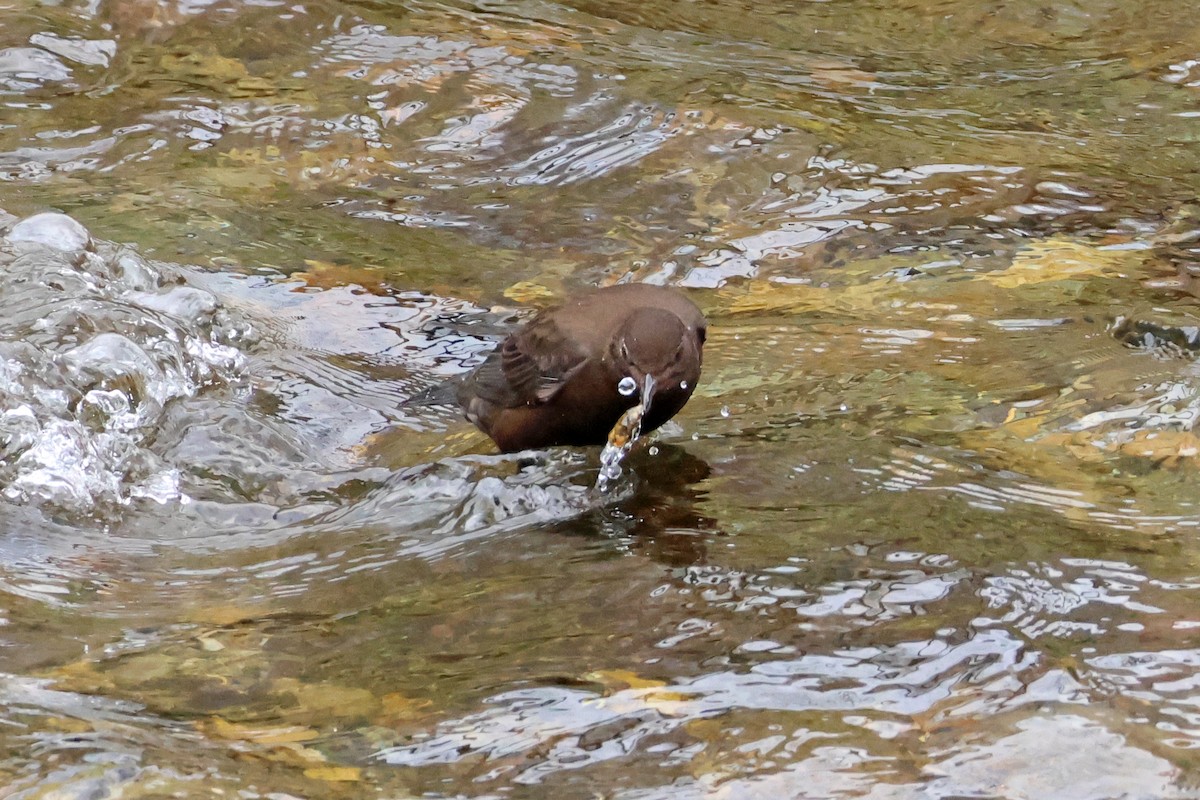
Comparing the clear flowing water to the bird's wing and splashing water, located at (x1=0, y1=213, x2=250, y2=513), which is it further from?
the bird's wing

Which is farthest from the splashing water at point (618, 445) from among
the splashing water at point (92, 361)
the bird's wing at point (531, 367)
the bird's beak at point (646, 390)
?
the splashing water at point (92, 361)

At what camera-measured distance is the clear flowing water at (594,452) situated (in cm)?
265

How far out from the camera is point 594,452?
4.54 meters

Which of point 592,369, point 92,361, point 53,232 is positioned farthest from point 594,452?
point 53,232

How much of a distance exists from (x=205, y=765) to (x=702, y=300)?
3.65 metres

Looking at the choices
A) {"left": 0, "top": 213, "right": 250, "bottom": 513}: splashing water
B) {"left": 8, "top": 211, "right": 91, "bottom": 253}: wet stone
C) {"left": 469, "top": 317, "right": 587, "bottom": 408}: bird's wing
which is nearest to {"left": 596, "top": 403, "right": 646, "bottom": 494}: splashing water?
{"left": 469, "top": 317, "right": 587, "bottom": 408}: bird's wing

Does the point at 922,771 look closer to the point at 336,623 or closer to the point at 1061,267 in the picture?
the point at 336,623

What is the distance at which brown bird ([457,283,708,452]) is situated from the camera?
4168mm

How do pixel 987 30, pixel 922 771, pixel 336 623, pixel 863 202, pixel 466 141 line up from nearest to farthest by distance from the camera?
pixel 922 771
pixel 336 623
pixel 863 202
pixel 466 141
pixel 987 30

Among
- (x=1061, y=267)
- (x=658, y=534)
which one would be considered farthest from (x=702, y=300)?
(x=658, y=534)

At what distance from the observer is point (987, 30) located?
27.4 feet

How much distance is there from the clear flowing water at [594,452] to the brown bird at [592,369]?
→ 0.18 meters

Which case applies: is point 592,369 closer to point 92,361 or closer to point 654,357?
point 654,357

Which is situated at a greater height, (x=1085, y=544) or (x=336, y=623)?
(x=1085, y=544)
